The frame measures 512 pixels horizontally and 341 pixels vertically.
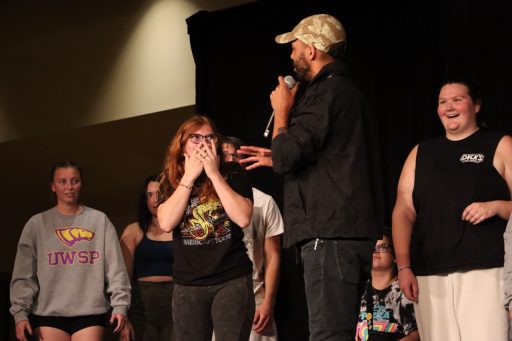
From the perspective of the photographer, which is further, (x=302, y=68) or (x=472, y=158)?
(x=472, y=158)

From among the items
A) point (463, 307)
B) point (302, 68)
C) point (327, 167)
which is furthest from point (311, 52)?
point (463, 307)

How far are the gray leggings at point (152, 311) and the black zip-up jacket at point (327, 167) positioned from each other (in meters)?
1.91

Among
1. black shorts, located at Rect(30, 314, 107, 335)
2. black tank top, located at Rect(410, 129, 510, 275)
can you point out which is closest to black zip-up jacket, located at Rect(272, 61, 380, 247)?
black tank top, located at Rect(410, 129, 510, 275)

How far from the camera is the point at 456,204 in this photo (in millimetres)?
3035

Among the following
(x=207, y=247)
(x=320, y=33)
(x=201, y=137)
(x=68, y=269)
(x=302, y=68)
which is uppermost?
(x=320, y=33)

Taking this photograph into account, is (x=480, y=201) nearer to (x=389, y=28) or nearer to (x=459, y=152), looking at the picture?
(x=459, y=152)

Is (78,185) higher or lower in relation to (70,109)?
lower

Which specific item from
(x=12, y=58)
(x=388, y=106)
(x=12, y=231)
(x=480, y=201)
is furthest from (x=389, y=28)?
(x=12, y=231)

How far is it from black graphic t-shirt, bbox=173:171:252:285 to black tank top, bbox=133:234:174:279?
1.59 metres

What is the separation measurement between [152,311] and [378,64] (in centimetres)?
190

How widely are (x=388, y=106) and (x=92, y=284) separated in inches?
74.3

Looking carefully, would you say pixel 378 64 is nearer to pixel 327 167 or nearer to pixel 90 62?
pixel 327 167

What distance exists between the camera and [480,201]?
9.89 feet

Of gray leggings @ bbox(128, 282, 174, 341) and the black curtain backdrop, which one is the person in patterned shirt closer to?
the black curtain backdrop
